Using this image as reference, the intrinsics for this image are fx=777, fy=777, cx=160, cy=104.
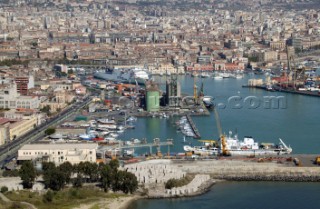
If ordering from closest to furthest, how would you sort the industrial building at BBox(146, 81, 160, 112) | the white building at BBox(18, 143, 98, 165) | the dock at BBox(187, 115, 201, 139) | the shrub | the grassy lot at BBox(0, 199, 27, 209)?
the grassy lot at BBox(0, 199, 27, 209)
the shrub
the white building at BBox(18, 143, 98, 165)
the dock at BBox(187, 115, 201, 139)
the industrial building at BBox(146, 81, 160, 112)

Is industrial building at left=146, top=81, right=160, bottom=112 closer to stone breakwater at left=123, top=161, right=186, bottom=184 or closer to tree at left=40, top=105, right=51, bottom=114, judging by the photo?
tree at left=40, top=105, right=51, bottom=114

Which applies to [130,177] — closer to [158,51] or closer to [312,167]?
[312,167]

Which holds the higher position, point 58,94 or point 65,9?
point 65,9

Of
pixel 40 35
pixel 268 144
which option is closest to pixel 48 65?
pixel 40 35

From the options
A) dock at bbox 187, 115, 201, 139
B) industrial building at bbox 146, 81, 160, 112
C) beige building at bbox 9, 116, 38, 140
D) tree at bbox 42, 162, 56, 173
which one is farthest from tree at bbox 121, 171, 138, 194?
industrial building at bbox 146, 81, 160, 112


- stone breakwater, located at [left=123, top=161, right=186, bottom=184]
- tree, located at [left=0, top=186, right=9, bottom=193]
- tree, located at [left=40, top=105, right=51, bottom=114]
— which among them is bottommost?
tree, located at [left=0, top=186, right=9, bottom=193]

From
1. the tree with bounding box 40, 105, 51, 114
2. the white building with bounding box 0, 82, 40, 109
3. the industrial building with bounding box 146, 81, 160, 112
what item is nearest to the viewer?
the tree with bounding box 40, 105, 51, 114

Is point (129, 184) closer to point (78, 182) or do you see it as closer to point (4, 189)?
point (78, 182)
